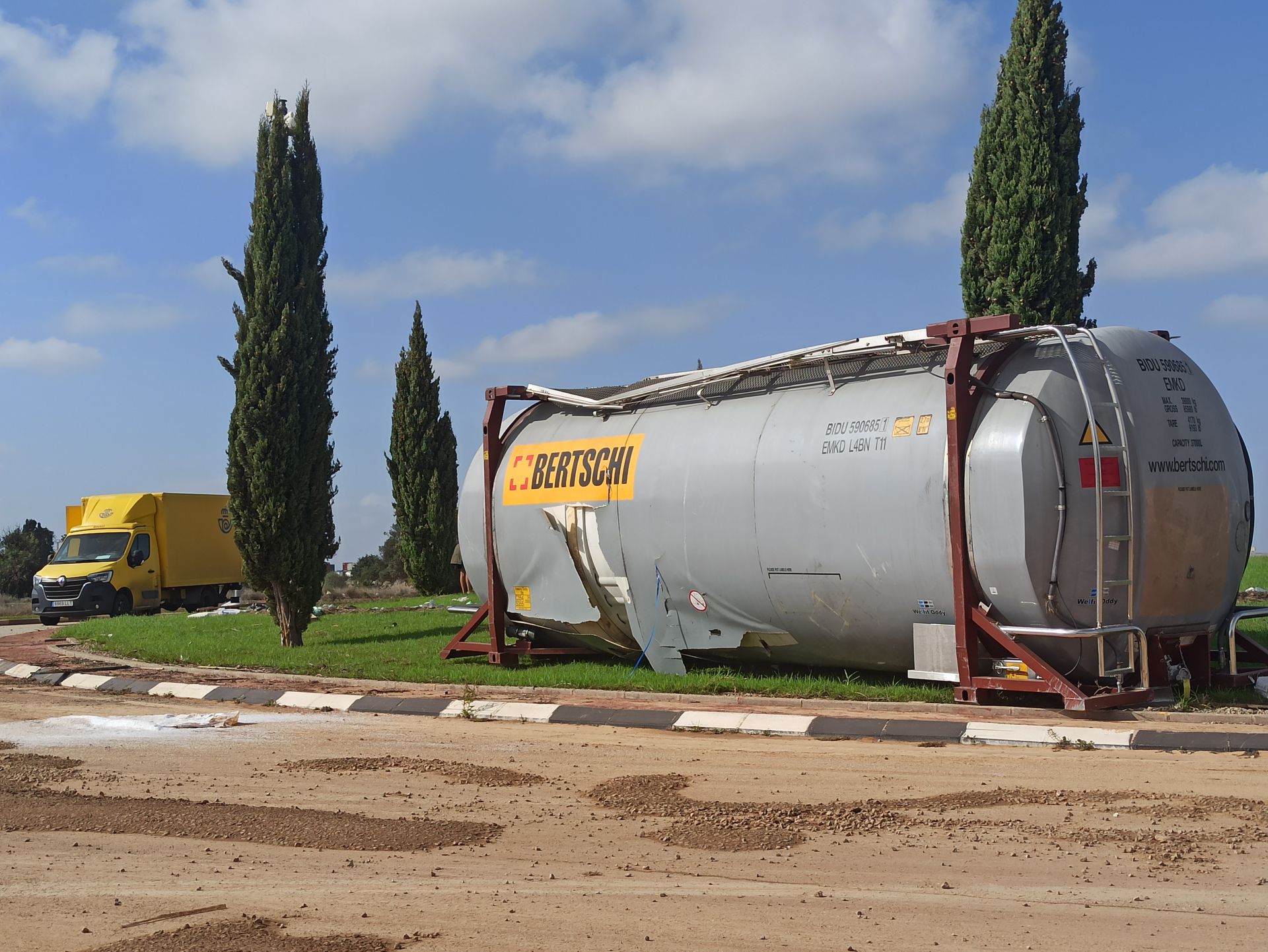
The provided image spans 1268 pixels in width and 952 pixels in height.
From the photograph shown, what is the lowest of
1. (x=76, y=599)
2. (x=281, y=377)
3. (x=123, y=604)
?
(x=123, y=604)

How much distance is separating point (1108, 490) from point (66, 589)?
92.2ft

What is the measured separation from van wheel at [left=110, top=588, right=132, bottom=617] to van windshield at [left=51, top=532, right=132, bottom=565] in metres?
1.00

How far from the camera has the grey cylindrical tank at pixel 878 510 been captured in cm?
1056

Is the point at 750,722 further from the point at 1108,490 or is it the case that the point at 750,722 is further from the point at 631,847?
the point at 631,847

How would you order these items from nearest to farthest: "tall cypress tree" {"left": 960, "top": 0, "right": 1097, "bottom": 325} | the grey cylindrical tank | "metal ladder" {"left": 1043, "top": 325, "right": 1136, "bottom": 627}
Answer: "metal ladder" {"left": 1043, "top": 325, "right": 1136, "bottom": 627}, the grey cylindrical tank, "tall cypress tree" {"left": 960, "top": 0, "right": 1097, "bottom": 325}

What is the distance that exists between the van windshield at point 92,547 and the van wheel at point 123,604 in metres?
1.00

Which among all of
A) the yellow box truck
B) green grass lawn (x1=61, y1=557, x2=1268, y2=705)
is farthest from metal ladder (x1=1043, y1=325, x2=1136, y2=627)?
the yellow box truck

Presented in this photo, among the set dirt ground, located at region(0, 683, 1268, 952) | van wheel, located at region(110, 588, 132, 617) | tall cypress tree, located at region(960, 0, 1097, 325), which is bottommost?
dirt ground, located at region(0, 683, 1268, 952)

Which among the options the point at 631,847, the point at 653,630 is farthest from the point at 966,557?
the point at 631,847

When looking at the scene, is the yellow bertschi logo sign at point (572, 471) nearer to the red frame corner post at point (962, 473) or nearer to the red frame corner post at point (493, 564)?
the red frame corner post at point (493, 564)

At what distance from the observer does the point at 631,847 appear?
6.75 m

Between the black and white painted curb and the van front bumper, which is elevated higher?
the van front bumper

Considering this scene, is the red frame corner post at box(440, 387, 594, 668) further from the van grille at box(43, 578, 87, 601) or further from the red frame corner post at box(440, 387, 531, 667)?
the van grille at box(43, 578, 87, 601)

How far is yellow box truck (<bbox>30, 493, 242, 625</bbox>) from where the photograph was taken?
31.1 meters
